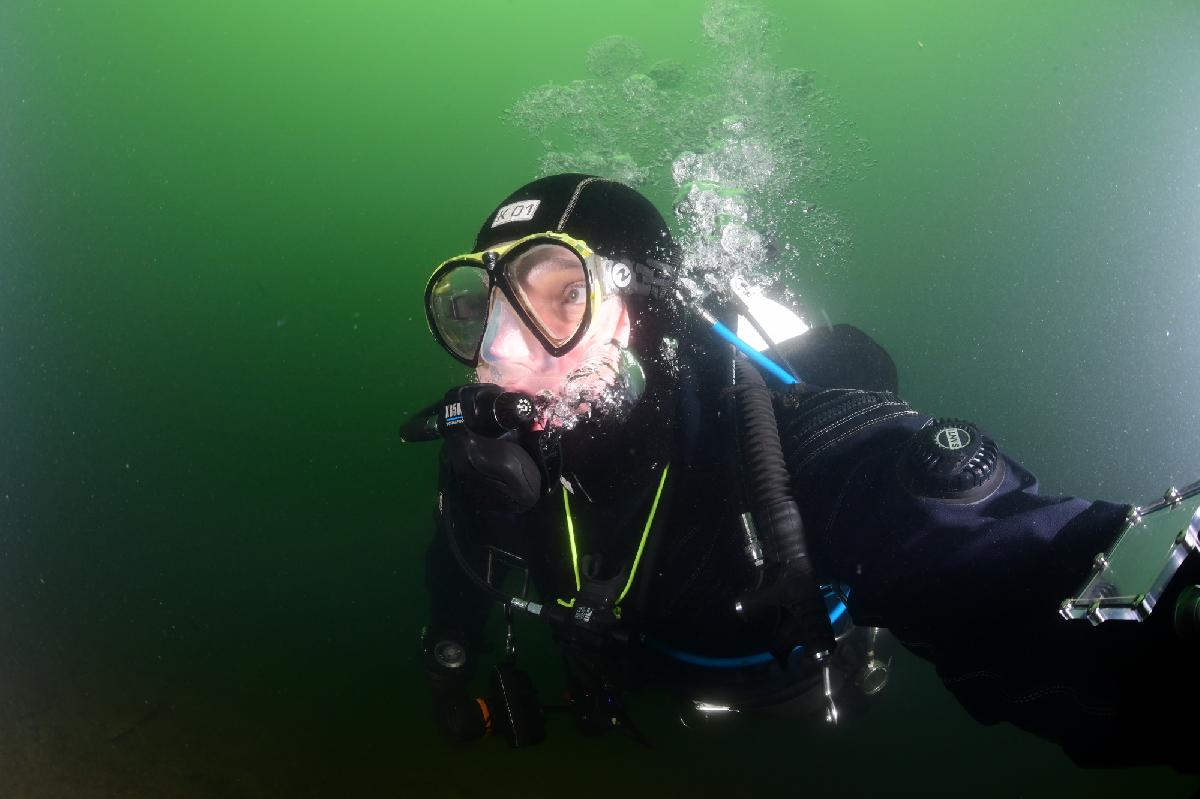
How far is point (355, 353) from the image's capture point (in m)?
30.5

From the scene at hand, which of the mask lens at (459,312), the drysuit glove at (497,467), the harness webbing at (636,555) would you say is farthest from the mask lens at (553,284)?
the harness webbing at (636,555)

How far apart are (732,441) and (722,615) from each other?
2.51 ft

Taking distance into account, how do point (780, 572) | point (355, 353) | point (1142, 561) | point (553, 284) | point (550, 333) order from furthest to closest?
point (355, 353)
point (553, 284)
point (550, 333)
point (780, 572)
point (1142, 561)

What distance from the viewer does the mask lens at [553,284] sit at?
7.68 ft

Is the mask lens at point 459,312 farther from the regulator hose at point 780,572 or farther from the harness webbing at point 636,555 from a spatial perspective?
the regulator hose at point 780,572

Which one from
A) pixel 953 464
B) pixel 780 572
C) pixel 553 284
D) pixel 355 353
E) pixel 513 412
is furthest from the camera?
pixel 355 353

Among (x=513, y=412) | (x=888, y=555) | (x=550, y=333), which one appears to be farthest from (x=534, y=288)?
(x=888, y=555)

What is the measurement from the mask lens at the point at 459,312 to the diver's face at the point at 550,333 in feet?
0.89

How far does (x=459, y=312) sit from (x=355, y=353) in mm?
30465

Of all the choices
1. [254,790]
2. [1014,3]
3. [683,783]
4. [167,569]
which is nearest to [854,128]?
[1014,3]

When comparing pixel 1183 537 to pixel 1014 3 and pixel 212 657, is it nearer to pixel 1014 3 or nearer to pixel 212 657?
pixel 212 657

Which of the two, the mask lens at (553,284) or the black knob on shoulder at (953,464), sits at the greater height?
the mask lens at (553,284)

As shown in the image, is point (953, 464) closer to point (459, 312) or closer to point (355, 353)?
point (459, 312)

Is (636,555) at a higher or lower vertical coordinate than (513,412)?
lower
